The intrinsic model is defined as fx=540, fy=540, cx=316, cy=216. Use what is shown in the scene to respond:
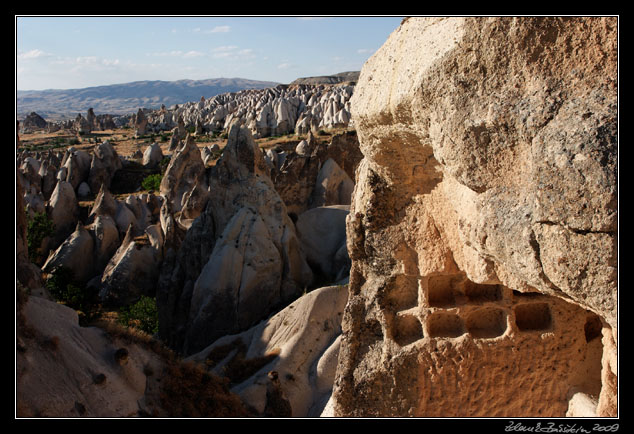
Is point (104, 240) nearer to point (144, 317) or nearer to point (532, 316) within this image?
point (144, 317)

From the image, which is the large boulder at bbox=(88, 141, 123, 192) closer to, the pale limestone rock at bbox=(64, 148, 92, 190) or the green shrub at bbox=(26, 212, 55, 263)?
the pale limestone rock at bbox=(64, 148, 92, 190)

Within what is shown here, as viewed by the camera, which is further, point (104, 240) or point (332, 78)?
point (332, 78)

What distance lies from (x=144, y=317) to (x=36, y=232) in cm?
692

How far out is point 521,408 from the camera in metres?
3.90

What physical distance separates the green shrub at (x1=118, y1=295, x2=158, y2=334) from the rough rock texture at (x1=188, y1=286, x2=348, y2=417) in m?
1.95

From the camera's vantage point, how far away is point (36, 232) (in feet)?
51.2

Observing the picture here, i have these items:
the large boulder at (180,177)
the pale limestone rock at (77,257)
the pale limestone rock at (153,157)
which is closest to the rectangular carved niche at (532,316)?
the pale limestone rock at (77,257)

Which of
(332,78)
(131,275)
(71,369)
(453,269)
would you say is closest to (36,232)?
(131,275)

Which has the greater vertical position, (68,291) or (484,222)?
(484,222)

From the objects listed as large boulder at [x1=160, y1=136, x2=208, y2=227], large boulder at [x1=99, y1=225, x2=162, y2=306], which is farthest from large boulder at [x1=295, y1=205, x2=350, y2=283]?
large boulder at [x1=160, y1=136, x2=208, y2=227]

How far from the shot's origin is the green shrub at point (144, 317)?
34.9 ft

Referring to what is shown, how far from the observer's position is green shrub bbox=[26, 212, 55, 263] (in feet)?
49.7

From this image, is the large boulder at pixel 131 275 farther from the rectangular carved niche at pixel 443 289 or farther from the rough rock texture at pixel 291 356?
the rectangular carved niche at pixel 443 289

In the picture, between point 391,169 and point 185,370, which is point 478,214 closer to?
point 391,169
